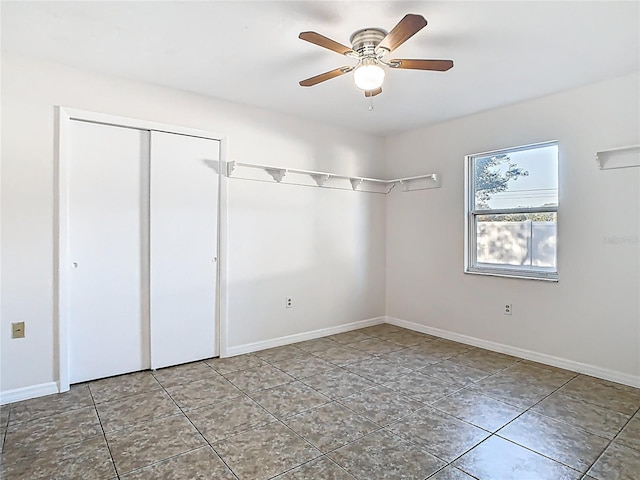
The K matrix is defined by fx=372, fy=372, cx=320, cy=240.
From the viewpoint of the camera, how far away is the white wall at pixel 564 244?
2988 mm

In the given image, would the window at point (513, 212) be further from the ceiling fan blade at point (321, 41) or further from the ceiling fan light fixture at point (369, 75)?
the ceiling fan blade at point (321, 41)

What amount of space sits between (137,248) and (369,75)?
7.66ft

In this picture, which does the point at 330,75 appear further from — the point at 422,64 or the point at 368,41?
the point at 422,64

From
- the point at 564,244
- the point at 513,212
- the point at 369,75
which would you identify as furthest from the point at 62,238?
the point at 564,244

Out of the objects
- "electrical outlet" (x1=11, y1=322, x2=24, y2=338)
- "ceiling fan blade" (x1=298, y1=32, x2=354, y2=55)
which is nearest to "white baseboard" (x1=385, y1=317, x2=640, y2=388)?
"ceiling fan blade" (x1=298, y1=32, x2=354, y2=55)

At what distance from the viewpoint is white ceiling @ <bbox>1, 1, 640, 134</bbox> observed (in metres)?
2.11

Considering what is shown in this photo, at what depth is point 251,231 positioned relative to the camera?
3.77 meters

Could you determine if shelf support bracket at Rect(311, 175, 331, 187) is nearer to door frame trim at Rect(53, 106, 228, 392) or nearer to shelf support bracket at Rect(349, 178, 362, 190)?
shelf support bracket at Rect(349, 178, 362, 190)

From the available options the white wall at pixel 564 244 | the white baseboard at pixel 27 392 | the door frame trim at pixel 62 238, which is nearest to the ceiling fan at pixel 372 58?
the white wall at pixel 564 244

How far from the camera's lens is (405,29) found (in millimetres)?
1900

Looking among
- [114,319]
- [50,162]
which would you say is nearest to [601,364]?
[114,319]

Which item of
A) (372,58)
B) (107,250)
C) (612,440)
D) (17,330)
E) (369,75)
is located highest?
(372,58)

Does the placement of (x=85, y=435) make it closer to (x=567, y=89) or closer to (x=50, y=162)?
(x=50, y=162)

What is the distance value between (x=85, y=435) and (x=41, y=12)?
248 cm
